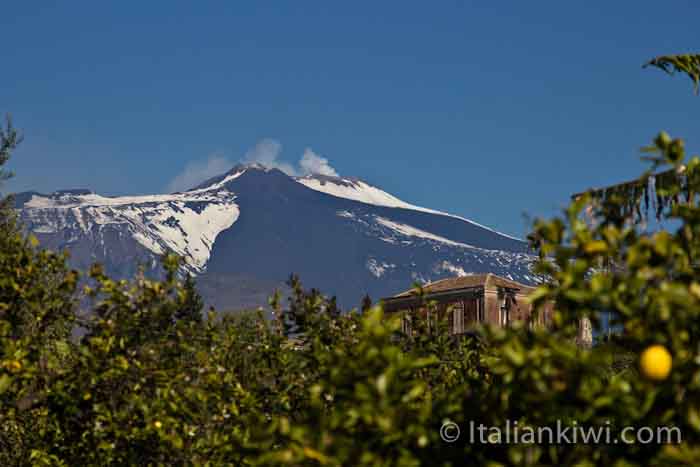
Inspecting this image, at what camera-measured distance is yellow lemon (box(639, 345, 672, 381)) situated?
4.96m

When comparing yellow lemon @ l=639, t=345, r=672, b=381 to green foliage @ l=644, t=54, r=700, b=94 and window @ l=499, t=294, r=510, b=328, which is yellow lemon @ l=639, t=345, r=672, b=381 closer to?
green foliage @ l=644, t=54, r=700, b=94

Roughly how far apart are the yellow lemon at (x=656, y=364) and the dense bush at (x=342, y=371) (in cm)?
3

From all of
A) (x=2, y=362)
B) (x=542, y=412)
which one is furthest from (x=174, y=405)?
(x=542, y=412)

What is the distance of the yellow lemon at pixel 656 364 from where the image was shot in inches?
195

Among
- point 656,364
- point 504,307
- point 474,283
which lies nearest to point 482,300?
point 474,283

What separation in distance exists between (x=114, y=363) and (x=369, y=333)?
427 cm

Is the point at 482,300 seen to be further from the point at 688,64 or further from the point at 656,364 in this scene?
the point at 656,364

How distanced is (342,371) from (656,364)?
1.62 metres

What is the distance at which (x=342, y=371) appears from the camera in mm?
5559

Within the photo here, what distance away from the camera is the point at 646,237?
18.0ft

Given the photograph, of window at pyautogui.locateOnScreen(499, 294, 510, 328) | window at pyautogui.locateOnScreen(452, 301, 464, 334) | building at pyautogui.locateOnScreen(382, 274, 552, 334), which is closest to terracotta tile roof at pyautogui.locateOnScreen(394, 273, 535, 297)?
building at pyautogui.locateOnScreen(382, 274, 552, 334)

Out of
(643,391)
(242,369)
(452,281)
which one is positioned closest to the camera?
(643,391)

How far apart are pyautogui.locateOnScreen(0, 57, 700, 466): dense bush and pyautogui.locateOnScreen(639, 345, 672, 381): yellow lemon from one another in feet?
0.09

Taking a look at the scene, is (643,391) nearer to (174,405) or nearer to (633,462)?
(633,462)
